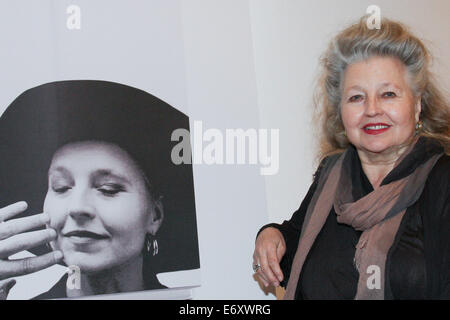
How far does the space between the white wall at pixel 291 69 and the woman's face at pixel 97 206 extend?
0.52m

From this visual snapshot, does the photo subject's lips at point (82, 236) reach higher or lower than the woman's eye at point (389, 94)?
lower

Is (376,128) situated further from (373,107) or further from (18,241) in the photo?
(18,241)

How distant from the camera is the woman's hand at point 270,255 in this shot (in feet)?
5.69

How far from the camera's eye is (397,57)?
1690 mm

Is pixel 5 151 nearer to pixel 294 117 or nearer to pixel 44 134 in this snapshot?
pixel 44 134

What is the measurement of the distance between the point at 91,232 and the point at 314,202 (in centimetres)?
74

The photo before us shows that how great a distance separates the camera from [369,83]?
5.52 feet

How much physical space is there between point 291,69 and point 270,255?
2.58 feet

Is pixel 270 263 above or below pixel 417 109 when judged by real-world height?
below

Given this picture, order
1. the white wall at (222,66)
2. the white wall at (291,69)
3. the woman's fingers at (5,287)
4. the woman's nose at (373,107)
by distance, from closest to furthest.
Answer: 1. the woman's nose at (373,107)
2. the woman's fingers at (5,287)
3. the white wall at (222,66)
4. the white wall at (291,69)

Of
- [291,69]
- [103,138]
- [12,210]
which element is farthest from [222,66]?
[12,210]

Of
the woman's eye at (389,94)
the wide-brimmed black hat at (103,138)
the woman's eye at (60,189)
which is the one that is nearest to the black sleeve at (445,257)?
the woman's eye at (389,94)

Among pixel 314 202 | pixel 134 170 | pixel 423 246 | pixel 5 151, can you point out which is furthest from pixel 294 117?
pixel 5 151

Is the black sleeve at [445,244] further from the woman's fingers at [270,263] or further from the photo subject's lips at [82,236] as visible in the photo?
the photo subject's lips at [82,236]
